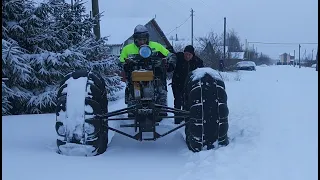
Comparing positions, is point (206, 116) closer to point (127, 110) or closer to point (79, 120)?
point (127, 110)

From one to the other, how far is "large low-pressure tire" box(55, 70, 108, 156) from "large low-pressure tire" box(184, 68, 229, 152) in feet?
3.74

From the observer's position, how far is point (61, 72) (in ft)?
33.1

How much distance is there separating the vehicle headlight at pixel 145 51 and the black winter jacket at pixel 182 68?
7.48ft

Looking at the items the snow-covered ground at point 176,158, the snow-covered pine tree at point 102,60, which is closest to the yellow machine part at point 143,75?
the snow-covered ground at point 176,158

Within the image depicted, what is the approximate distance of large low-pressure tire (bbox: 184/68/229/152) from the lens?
498 centimetres

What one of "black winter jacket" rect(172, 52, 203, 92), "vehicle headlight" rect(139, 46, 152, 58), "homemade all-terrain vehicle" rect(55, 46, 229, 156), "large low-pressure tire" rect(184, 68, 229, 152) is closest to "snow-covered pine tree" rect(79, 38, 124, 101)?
"black winter jacket" rect(172, 52, 203, 92)

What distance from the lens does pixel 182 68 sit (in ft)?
24.9

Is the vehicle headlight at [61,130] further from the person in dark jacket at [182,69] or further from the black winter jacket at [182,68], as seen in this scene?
the black winter jacket at [182,68]

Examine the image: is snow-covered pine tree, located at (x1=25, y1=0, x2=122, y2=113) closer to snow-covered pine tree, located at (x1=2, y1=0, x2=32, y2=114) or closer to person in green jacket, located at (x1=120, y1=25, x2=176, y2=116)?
snow-covered pine tree, located at (x1=2, y1=0, x2=32, y2=114)

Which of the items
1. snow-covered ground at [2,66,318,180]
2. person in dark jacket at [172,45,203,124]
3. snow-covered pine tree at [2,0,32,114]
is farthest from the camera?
snow-covered pine tree at [2,0,32,114]

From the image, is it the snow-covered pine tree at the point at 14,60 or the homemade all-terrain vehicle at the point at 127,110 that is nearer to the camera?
the homemade all-terrain vehicle at the point at 127,110

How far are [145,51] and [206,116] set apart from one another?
1174mm

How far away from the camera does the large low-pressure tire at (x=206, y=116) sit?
4.98 metres

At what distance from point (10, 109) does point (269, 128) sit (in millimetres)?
6139
